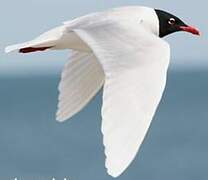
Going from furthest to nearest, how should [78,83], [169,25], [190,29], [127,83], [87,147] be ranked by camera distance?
[87,147] < [190,29] < [169,25] < [78,83] < [127,83]

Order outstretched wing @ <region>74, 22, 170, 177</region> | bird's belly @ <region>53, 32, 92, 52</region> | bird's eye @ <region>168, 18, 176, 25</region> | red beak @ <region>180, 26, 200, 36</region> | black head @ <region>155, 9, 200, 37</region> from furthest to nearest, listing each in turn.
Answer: red beak @ <region>180, 26, 200, 36</region>, bird's eye @ <region>168, 18, 176, 25</region>, black head @ <region>155, 9, 200, 37</region>, bird's belly @ <region>53, 32, 92, 52</region>, outstretched wing @ <region>74, 22, 170, 177</region>

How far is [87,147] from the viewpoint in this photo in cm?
2433

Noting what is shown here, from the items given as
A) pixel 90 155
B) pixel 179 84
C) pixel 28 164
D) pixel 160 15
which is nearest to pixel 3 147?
pixel 90 155

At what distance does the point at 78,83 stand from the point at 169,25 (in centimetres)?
63

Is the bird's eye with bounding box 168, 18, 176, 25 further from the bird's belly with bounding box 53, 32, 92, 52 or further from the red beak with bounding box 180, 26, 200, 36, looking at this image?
the bird's belly with bounding box 53, 32, 92, 52

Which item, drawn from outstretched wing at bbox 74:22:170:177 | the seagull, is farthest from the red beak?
outstretched wing at bbox 74:22:170:177

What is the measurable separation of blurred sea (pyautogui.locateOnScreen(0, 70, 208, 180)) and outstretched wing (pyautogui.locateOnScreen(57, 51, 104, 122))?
5891mm

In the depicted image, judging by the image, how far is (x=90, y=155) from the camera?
22.7 meters

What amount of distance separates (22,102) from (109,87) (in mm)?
35825

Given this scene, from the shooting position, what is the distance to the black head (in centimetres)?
616

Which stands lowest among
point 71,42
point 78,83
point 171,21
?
point 78,83

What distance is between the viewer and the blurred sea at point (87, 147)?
62.6 ft

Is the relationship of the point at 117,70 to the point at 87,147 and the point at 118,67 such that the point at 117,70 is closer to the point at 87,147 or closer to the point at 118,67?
the point at 118,67

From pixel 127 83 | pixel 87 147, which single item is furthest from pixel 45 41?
pixel 87 147
